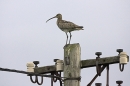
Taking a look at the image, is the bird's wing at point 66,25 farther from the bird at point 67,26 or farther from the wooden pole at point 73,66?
the wooden pole at point 73,66

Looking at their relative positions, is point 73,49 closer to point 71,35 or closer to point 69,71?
point 69,71

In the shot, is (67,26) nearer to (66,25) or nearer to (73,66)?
(66,25)

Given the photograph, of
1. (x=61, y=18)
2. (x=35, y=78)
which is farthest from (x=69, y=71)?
(x=61, y=18)

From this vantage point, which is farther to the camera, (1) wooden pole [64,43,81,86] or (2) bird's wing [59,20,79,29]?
(2) bird's wing [59,20,79,29]

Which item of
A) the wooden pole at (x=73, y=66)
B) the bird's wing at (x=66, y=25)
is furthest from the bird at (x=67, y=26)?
the wooden pole at (x=73, y=66)

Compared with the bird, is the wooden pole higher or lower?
lower

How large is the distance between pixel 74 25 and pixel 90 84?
5.65 ft

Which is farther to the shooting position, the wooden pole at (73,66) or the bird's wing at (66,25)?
the bird's wing at (66,25)

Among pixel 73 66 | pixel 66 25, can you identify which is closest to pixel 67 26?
pixel 66 25

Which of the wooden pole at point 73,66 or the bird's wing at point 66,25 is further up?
the bird's wing at point 66,25

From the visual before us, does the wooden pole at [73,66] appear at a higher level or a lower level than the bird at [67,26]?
lower

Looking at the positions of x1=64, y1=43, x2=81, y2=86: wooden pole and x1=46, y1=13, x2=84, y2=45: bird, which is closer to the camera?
x1=64, y1=43, x2=81, y2=86: wooden pole

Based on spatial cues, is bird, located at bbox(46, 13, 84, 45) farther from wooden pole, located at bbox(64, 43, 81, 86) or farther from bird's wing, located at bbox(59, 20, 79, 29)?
wooden pole, located at bbox(64, 43, 81, 86)

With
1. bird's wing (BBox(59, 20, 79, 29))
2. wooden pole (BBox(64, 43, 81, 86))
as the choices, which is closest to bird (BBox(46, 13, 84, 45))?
bird's wing (BBox(59, 20, 79, 29))
